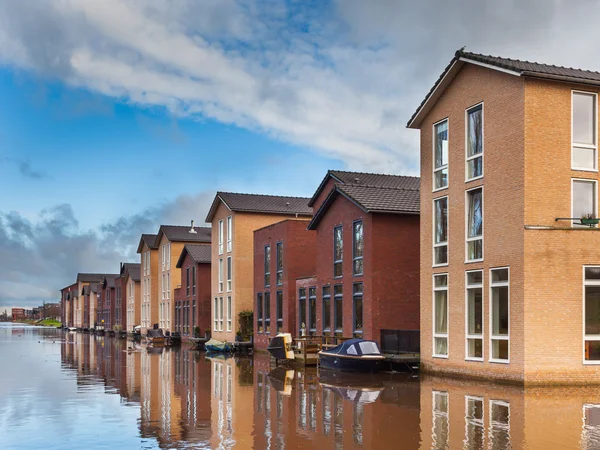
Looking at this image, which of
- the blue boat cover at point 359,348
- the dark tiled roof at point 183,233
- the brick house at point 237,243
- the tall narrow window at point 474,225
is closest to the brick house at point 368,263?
the blue boat cover at point 359,348

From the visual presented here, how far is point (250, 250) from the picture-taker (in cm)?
5272

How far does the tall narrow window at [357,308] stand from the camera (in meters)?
34.0

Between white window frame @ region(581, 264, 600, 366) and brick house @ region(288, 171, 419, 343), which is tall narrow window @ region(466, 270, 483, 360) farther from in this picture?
brick house @ region(288, 171, 419, 343)

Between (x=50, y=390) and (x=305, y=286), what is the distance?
1765cm

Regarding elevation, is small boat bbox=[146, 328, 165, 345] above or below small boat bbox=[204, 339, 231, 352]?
below

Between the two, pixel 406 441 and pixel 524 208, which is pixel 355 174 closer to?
pixel 524 208

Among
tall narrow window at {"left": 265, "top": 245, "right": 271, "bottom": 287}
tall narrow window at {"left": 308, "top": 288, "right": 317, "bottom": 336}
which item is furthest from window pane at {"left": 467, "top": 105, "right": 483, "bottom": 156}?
tall narrow window at {"left": 265, "top": 245, "right": 271, "bottom": 287}

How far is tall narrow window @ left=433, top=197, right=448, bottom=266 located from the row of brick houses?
0.06 metres

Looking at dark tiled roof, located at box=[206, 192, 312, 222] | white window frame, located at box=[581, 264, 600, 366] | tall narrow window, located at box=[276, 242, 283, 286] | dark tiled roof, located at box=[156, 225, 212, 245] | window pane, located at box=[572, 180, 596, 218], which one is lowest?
white window frame, located at box=[581, 264, 600, 366]

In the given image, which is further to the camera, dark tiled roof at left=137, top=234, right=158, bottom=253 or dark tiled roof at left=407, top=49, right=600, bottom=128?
dark tiled roof at left=137, top=234, right=158, bottom=253

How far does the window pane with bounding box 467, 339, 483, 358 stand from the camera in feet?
84.6

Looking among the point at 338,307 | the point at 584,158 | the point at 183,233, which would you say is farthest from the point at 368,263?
the point at 183,233

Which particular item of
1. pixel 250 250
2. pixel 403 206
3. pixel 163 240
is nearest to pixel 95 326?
pixel 163 240

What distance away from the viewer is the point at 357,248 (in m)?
34.9
